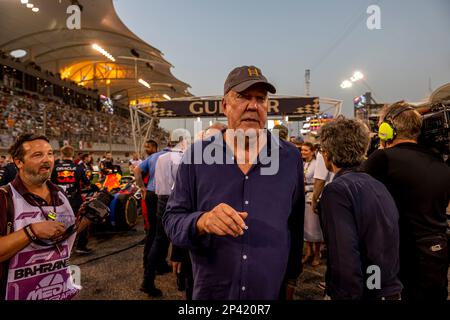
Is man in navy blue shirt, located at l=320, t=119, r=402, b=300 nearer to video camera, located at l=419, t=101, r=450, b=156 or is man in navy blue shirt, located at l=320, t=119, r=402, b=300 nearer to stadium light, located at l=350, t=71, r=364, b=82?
video camera, located at l=419, t=101, r=450, b=156

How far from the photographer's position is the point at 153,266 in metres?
3.57

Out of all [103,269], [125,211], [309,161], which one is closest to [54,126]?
[125,211]

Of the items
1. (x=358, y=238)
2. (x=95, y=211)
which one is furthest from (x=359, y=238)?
(x=95, y=211)

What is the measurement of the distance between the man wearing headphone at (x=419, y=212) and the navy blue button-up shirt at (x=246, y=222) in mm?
865

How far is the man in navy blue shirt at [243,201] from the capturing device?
136 centimetres

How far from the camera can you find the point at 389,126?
204 centimetres

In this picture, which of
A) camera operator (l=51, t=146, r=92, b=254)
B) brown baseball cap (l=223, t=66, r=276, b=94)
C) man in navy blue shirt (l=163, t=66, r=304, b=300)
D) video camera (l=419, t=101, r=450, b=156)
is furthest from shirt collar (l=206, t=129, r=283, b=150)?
camera operator (l=51, t=146, r=92, b=254)

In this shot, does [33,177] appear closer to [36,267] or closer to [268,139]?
[36,267]

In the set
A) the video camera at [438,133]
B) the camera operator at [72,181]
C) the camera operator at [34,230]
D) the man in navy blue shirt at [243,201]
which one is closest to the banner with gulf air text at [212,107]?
the camera operator at [72,181]

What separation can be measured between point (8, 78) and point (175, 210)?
81.6 ft

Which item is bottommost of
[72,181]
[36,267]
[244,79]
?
[36,267]

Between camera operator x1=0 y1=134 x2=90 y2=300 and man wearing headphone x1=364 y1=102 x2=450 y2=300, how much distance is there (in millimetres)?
2270

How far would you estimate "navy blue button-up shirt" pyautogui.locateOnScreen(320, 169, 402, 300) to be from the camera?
1.38m

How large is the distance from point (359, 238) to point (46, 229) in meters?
1.82
